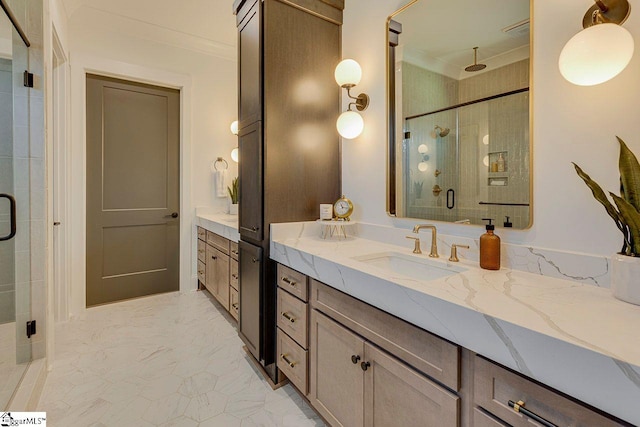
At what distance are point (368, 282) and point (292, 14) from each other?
1705 mm

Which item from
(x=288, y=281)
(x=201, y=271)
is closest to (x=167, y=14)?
(x=201, y=271)

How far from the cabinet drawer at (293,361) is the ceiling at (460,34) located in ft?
5.23

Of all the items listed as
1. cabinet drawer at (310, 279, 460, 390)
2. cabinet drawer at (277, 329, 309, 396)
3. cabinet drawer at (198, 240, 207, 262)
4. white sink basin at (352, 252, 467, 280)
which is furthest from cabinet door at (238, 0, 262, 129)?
cabinet drawer at (198, 240, 207, 262)

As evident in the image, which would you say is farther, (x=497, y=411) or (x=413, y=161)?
(x=413, y=161)

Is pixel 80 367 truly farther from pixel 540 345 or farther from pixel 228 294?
pixel 540 345

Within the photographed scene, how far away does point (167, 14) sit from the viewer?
288cm

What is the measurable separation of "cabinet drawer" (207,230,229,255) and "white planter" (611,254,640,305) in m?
2.41

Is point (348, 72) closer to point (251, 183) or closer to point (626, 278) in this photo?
point (251, 183)

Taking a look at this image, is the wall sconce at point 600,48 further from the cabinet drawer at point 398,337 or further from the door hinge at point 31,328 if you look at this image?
the door hinge at point 31,328

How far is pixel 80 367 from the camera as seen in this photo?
1983mm

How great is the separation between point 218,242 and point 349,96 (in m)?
1.79

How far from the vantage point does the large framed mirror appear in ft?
3.98

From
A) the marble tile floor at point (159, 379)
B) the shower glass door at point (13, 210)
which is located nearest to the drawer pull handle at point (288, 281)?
the marble tile floor at point (159, 379)

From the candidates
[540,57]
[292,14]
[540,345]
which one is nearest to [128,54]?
[292,14]
